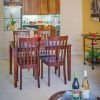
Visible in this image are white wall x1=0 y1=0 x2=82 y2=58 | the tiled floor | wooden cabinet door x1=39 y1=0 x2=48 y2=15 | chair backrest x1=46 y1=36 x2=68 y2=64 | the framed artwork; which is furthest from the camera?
wooden cabinet door x1=39 y1=0 x2=48 y2=15

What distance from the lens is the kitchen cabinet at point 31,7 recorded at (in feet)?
29.8

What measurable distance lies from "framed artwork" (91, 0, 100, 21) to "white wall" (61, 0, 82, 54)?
1.93ft

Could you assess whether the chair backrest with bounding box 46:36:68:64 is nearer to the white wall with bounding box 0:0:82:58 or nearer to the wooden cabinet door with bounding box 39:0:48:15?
the white wall with bounding box 0:0:82:58

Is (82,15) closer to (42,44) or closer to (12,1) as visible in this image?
(12,1)

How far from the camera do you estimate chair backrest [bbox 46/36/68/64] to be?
15.6 ft

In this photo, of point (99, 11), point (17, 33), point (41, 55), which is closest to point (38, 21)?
point (99, 11)

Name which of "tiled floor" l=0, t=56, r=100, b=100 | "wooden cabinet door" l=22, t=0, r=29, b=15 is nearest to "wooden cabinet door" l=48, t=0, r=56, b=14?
"wooden cabinet door" l=22, t=0, r=29, b=15

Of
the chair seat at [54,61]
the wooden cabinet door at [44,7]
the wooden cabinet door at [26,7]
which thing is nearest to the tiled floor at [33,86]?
the chair seat at [54,61]

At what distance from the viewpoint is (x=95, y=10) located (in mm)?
7273

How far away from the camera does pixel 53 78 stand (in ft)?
17.3

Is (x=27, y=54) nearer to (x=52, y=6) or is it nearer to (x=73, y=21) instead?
(x=73, y=21)

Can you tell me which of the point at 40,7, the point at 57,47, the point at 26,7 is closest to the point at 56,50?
the point at 57,47

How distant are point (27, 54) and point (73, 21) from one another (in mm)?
3778

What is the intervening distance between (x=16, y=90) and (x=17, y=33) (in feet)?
5.55
